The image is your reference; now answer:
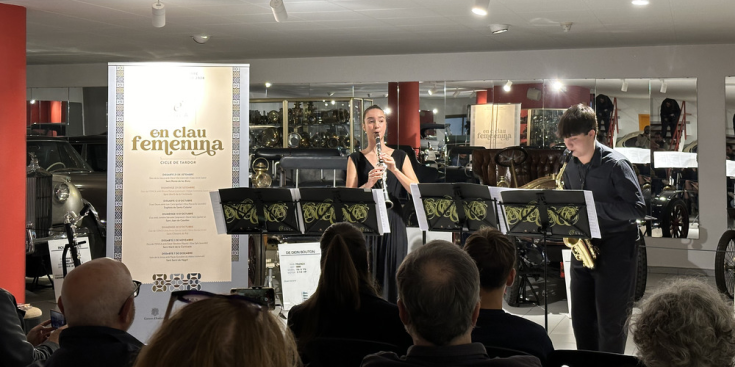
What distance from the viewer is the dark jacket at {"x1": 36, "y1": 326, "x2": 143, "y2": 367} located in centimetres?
187

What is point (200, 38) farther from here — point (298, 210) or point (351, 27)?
point (298, 210)

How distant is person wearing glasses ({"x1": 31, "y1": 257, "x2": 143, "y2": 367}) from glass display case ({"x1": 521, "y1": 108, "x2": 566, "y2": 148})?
8169mm

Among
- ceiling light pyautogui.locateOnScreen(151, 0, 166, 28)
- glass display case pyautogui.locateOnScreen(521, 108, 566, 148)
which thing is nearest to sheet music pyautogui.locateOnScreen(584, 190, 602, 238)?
ceiling light pyautogui.locateOnScreen(151, 0, 166, 28)

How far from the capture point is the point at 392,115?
10656mm

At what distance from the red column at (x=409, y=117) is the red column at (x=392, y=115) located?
0.06 metres

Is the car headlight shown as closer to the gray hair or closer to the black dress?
the black dress

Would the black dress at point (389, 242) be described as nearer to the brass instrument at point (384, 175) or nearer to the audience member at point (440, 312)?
the brass instrument at point (384, 175)

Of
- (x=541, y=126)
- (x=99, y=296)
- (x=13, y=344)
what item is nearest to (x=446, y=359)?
(x=99, y=296)

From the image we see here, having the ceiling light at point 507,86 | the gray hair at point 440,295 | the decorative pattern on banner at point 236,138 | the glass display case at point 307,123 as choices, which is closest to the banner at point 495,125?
the ceiling light at point 507,86

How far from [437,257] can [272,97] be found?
954cm

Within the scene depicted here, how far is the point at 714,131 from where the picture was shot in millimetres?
9422

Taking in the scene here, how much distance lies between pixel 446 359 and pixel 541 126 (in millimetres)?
8509

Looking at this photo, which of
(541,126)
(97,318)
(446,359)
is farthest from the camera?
(541,126)

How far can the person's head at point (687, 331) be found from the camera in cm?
160
